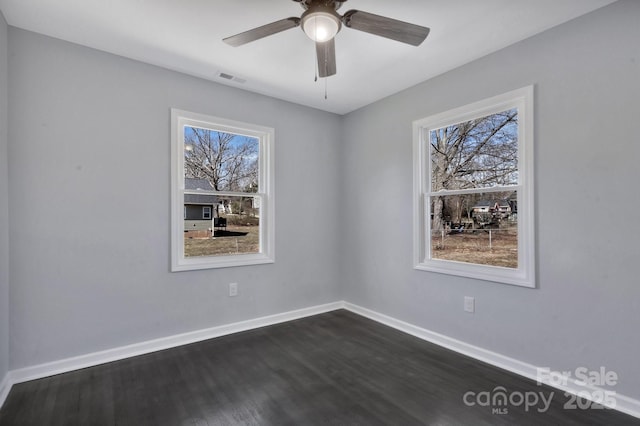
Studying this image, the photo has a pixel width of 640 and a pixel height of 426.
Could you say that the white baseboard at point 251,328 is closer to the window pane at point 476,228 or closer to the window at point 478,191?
the window at point 478,191

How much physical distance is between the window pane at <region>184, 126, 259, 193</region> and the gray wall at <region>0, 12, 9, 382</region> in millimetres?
1294

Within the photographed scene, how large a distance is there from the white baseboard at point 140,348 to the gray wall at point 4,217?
17 centimetres

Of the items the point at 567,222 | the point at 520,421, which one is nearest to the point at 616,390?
the point at 520,421

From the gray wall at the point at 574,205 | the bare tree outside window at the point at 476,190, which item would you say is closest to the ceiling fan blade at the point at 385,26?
the gray wall at the point at 574,205

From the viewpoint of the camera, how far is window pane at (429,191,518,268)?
8.64 feet

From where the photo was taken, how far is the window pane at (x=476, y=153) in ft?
8.70

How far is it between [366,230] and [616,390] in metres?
2.49

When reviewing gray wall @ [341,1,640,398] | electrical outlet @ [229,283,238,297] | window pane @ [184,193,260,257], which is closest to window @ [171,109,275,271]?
window pane @ [184,193,260,257]

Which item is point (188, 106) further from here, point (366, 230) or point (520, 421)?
point (520, 421)

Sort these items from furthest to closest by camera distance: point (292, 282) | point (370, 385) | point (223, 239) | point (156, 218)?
point (292, 282) → point (223, 239) → point (156, 218) → point (370, 385)

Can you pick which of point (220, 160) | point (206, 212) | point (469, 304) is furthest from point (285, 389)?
point (220, 160)

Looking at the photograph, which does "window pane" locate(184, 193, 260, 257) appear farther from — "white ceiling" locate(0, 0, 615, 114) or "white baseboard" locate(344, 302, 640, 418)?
"white baseboard" locate(344, 302, 640, 418)

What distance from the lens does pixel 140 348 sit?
9.14ft

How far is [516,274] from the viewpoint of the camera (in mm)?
2535
